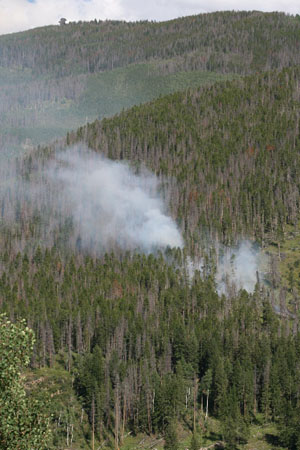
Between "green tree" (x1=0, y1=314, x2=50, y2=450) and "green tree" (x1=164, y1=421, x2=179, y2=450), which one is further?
"green tree" (x1=164, y1=421, x2=179, y2=450)

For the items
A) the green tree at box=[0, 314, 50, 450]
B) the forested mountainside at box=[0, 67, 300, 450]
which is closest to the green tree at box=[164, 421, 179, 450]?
the forested mountainside at box=[0, 67, 300, 450]

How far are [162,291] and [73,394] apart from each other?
5679 cm

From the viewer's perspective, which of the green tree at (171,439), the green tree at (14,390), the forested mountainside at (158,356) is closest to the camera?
the green tree at (14,390)

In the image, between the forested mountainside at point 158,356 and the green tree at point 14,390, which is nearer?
the green tree at point 14,390

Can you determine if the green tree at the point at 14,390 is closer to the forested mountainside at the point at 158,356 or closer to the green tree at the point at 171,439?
the forested mountainside at the point at 158,356

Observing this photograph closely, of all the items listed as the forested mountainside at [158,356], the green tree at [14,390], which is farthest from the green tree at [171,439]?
the green tree at [14,390]

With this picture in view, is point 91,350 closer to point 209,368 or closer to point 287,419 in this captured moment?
point 209,368

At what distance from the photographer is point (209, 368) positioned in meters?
139

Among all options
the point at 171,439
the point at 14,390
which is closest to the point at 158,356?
Result: the point at 171,439

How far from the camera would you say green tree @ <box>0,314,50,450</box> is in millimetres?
33938

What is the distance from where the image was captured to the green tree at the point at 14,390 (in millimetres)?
33938

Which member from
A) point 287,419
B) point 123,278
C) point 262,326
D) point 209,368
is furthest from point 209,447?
point 123,278

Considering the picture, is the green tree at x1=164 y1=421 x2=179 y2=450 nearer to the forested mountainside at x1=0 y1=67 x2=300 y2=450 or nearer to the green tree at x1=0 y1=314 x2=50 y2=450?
the forested mountainside at x1=0 y1=67 x2=300 y2=450

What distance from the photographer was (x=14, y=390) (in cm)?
3412
